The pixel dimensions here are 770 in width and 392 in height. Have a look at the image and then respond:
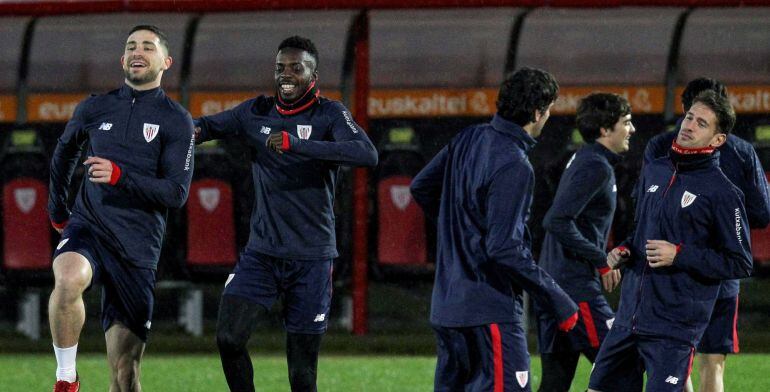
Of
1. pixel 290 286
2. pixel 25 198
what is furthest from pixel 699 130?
pixel 25 198

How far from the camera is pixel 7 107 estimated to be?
9250 millimetres

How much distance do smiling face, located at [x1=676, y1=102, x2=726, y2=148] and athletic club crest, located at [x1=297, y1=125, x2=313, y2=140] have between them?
1382mm

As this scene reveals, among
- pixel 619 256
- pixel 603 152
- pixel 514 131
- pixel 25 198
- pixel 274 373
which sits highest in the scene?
pixel 514 131

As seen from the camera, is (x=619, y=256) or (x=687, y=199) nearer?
(x=687, y=199)

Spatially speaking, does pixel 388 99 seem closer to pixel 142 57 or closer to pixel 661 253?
pixel 142 57

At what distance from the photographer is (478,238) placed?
3.92m

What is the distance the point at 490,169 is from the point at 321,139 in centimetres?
137

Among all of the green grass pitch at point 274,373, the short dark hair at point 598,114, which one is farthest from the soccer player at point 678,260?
the green grass pitch at point 274,373

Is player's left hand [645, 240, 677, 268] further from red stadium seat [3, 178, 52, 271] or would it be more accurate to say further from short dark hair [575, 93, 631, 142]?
red stadium seat [3, 178, 52, 271]

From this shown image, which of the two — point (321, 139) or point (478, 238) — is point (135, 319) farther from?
point (478, 238)

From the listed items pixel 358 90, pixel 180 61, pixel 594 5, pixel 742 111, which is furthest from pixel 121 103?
pixel 742 111

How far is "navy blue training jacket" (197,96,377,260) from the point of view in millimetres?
5035

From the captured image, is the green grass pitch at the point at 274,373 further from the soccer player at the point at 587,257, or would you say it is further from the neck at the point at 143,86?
the neck at the point at 143,86

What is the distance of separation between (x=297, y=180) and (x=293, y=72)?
394mm
